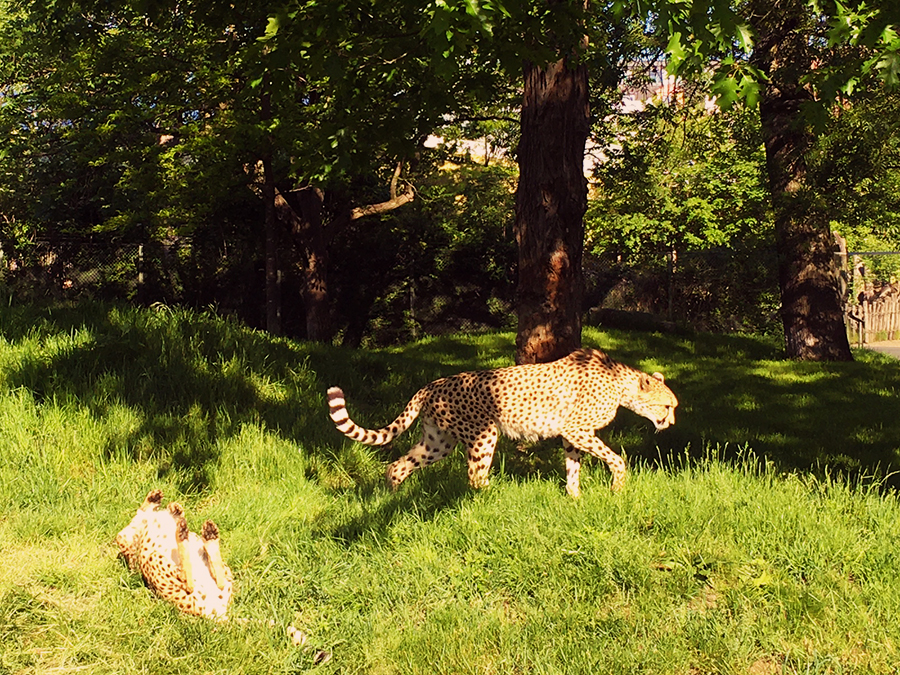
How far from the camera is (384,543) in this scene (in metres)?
5.18

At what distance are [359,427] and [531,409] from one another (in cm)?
125

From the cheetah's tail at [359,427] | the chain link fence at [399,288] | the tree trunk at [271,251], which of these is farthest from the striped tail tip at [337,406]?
the chain link fence at [399,288]

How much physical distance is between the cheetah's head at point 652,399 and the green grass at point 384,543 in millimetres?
453

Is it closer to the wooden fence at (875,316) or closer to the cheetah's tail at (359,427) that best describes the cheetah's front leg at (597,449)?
the cheetah's tail at (359,427)

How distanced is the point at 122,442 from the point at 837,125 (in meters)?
10.5

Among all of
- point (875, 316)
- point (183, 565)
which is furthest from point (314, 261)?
point (875, 316)

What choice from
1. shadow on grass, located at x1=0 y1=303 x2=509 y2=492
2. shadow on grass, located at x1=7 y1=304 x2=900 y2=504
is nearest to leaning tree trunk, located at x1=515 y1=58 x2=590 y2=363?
shadow on grass, located at x1=7 y1=304 x2=900 y2=504

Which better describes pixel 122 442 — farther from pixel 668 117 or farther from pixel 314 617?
pixel 668 117

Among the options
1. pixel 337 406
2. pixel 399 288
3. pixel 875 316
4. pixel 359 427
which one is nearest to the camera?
pixel 337 406

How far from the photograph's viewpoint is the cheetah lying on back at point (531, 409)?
5684 mm

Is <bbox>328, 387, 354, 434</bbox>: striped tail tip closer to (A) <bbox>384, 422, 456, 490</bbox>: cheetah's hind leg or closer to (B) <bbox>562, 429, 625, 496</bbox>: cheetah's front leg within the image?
(A) <bbox>384, 422, 456, 490</bbox>: cheetah's hind leg

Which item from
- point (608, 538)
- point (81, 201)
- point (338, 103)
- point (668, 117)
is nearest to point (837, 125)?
point (668, 117)

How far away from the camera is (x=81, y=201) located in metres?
19.1

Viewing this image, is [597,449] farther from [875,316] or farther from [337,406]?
[875,316]
